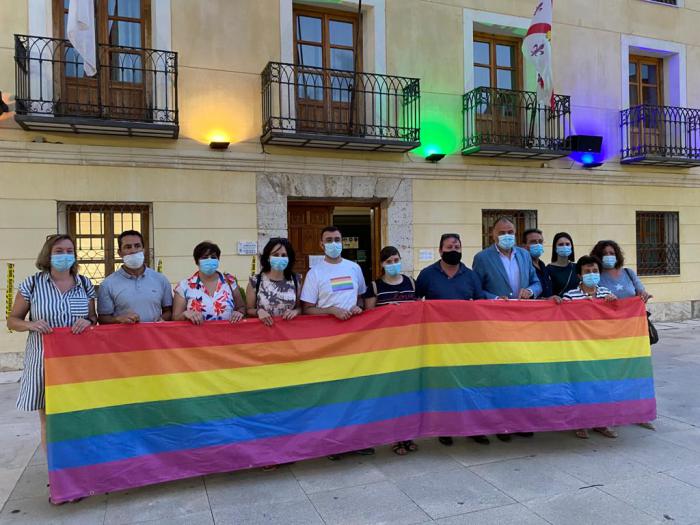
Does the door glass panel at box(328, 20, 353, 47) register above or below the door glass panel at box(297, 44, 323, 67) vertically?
above

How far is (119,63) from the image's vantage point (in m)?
8.00

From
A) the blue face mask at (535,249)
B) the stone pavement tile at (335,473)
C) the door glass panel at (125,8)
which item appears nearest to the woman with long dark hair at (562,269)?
the blue face mask at (535,249)

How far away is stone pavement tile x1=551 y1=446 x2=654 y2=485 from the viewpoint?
3623mm

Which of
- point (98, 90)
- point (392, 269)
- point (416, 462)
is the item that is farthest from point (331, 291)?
point (98, 90)

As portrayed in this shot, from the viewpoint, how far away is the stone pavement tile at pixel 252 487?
336cm

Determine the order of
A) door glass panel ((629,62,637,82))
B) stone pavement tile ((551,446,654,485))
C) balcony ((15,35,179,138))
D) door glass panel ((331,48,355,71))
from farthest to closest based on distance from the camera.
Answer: door glass panel ((629,62,637,82)), door glass panel ((331,48,355,71)), balcony ((15,35,179,138)), stone pavement tile ((551,446,654,485))

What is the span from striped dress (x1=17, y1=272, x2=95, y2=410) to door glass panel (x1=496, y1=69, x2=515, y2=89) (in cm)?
933

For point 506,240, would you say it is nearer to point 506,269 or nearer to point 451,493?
point 506,269

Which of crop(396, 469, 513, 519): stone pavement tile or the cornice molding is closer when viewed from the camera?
crop(396, 469, 513, 519): stone pavement tile

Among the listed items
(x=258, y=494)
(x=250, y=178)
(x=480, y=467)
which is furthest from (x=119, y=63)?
(x=480, y=467)

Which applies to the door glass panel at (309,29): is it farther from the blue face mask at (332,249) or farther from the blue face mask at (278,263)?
the blue face mask at (278,263)

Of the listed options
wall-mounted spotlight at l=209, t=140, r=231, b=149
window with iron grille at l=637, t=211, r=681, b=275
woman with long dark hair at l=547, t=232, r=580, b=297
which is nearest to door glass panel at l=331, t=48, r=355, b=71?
wall-mounted spotlight at l=209, t=140, r=231, b=149

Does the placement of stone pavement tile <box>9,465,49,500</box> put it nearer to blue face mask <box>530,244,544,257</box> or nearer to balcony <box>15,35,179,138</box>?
blue face mask <box>530,244,544,257</box>

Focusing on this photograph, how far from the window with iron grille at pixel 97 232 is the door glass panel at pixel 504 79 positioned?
725 cm
